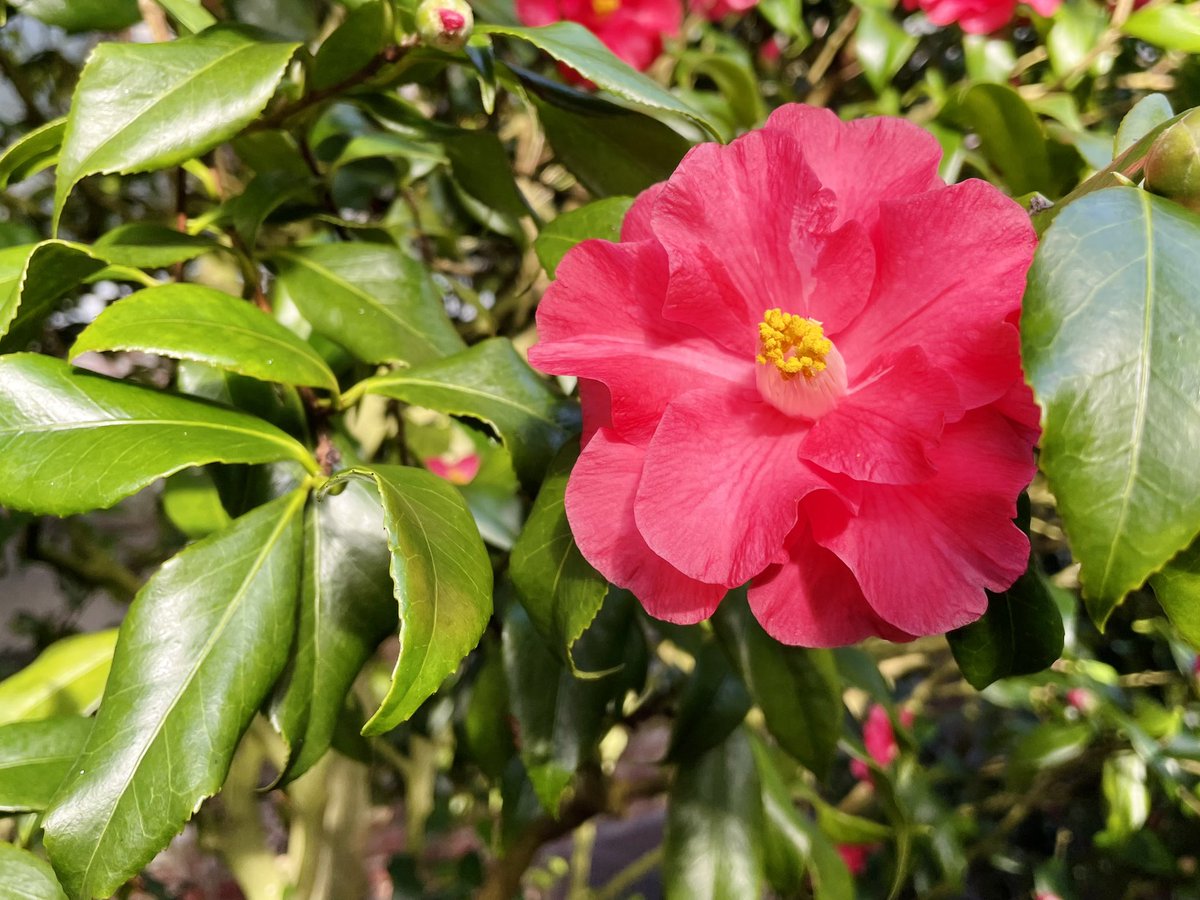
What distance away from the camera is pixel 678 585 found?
36 cm

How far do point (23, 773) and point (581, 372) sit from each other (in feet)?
1.29

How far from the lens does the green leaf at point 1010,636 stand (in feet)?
1.18

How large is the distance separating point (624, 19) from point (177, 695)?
0.82 meters

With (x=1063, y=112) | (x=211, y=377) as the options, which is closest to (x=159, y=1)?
(x=211, y=377)

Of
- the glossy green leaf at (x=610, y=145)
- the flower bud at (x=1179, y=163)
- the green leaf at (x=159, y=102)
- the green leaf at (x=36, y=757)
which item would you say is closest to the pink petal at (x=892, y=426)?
the flower bud at (x=1179, y=163)

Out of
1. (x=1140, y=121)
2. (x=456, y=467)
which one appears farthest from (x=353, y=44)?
(x=456, y=467)

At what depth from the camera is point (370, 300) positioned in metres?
0.51

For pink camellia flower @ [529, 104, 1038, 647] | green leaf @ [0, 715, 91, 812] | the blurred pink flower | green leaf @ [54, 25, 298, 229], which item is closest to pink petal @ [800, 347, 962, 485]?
pink camellia flower @ [529, 104, 1038, 647]

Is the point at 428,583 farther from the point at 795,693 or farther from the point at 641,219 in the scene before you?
the point at 795,693

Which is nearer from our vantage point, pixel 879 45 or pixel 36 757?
pixel 36 757

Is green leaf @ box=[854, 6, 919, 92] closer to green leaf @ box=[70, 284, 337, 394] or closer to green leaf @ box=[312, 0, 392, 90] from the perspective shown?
green leaf @ box=[312, 0, 392, 90]

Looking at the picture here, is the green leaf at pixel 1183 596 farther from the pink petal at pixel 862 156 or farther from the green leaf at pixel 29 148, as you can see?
the green leaf at pixel 29 148

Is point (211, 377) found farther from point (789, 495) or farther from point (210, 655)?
point (789, 495)

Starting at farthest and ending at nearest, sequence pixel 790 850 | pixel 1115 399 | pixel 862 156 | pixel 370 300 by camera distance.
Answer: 1. pixel 790 850
2. pixel 370 300
3. pixel 862 156
4. pixel 1115 399
